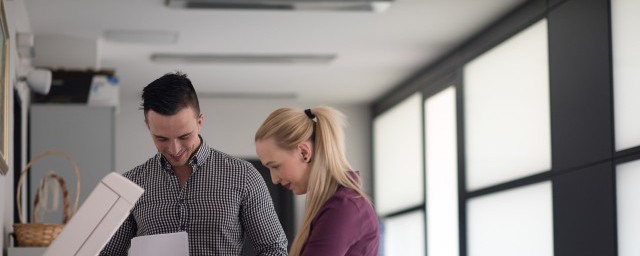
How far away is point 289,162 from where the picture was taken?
240 centimetres

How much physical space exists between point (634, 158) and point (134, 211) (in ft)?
9.56

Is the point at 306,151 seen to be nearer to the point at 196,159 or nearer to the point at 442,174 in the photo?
the point at 196,159

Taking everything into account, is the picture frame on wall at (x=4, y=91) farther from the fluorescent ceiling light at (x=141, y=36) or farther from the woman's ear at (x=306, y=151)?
the fluorescent ceiling light at (x=141, y=36)

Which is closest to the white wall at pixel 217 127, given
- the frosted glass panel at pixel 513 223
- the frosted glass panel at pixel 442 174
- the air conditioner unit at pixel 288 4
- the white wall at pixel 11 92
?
the frosted glass panel at pixel 442 174

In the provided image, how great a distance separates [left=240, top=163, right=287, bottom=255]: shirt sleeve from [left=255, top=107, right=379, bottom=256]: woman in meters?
0.44

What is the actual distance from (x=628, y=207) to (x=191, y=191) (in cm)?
292

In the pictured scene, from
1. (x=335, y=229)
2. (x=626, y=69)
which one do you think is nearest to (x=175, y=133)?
(x=335, y=229)

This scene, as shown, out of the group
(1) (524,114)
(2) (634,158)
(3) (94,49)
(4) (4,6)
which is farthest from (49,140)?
(2) (634,158)

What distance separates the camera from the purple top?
2.22m

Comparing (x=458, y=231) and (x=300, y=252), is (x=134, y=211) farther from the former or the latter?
(x=458, y=231)

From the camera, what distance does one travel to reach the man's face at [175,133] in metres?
2.80

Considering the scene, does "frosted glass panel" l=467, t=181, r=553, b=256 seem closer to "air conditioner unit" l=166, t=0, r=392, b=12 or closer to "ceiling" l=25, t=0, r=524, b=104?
"ceiling" l=25, t=0, r=524, b=104

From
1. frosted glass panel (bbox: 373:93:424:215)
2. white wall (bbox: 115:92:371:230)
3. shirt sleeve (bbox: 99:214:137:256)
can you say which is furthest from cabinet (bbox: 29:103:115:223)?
shirt sleeve (bbox: 99:214:137:256)

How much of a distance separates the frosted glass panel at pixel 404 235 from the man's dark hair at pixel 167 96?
5881 mm
